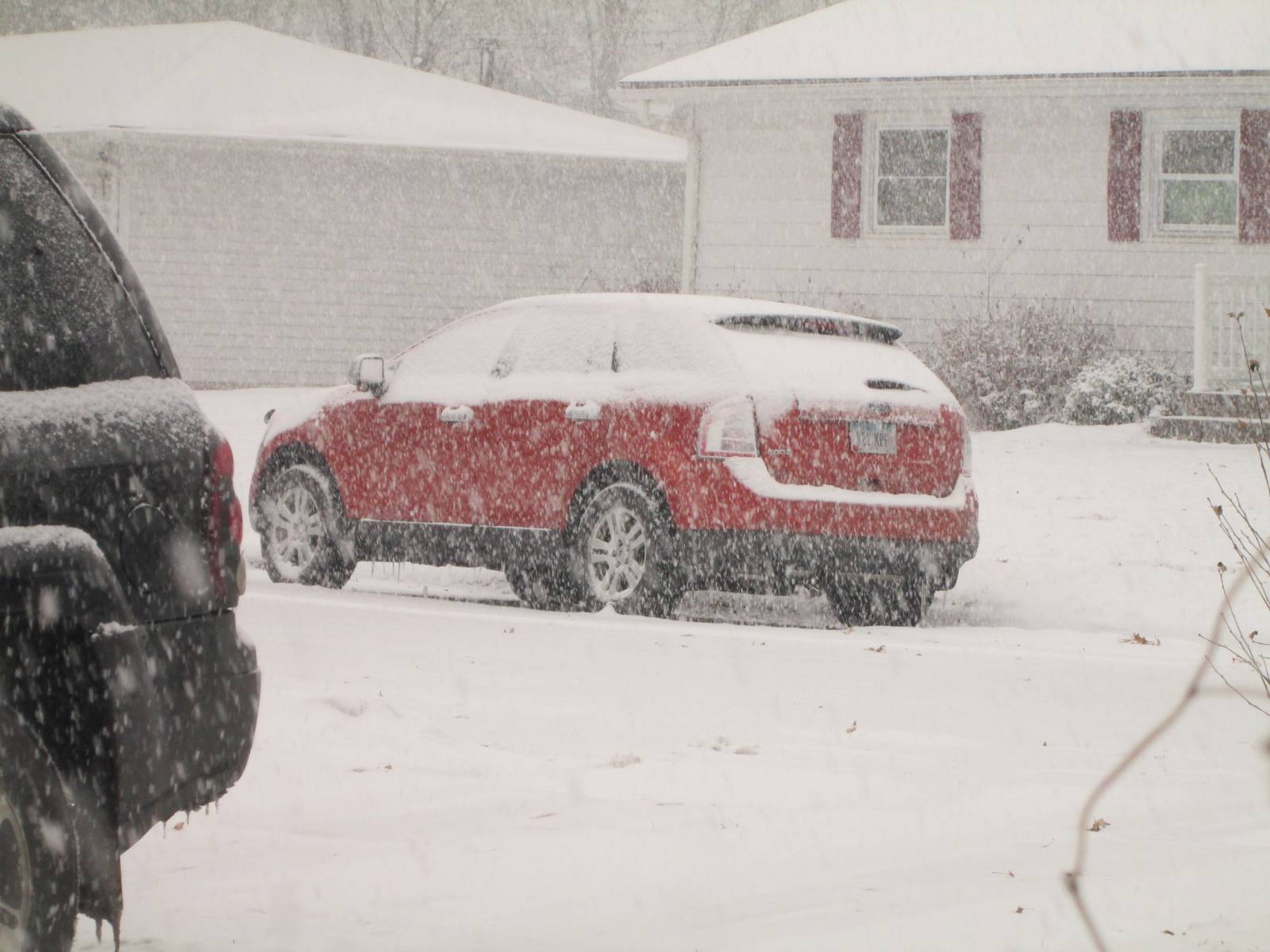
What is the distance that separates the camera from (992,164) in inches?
891

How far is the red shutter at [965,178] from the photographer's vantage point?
22.5 meters

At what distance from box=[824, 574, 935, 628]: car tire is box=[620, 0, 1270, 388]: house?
11.4 m

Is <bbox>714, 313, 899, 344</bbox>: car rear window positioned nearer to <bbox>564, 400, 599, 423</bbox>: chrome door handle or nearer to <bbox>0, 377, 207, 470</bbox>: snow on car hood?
<bbox>564, 400, 599, 423</bbox>: chrome door handle

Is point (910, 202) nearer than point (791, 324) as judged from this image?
No

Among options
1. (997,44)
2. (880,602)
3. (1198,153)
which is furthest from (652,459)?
(997,44)

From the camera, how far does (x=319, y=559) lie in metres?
11.9

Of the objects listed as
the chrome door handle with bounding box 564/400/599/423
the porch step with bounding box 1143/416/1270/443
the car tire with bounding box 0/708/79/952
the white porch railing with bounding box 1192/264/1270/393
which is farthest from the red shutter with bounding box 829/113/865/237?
the car tire with bounding box 0/708/79/952

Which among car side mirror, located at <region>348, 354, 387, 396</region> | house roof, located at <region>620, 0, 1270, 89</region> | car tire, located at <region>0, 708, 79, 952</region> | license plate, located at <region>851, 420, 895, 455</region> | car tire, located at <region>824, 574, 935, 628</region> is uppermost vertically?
house roof, located at <region>620, 0, 1270, 89</region>

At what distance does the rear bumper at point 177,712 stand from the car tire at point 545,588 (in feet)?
20.9

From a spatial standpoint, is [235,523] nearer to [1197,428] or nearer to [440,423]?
[440,423]

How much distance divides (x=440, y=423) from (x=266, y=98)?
66.4ft

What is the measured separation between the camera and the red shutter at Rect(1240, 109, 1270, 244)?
21.5 meters

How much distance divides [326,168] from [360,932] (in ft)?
82.1

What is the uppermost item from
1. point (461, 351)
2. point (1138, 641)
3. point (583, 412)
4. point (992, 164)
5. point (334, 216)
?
point (992, 164)
